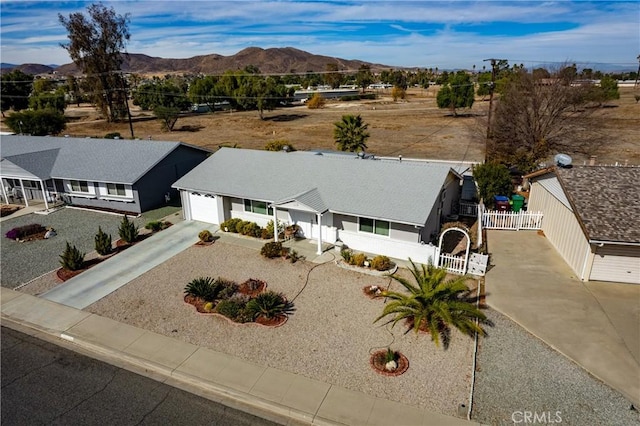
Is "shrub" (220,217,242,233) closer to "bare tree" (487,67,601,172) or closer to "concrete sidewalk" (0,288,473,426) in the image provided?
"concrete sidewalk" (0,288,473,426)

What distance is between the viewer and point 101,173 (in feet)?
Answer: 88.7

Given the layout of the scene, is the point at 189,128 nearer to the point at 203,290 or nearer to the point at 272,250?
Answer: the point at 272,250

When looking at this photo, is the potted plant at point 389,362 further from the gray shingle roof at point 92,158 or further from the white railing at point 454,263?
the gray shingle roof at point 92,158

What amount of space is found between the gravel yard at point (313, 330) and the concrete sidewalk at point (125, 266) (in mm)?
669

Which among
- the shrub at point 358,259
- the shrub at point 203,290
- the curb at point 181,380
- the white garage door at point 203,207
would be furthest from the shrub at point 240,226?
the curb at point 181,380

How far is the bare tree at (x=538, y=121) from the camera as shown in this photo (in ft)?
106

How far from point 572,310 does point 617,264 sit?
359cm

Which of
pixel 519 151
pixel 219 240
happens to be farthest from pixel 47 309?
pixel 519 151

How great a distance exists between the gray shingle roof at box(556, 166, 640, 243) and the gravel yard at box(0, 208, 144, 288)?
24046 millimetres

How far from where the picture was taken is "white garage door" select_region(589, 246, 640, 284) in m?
16.2

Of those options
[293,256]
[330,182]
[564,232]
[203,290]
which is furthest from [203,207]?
[564,232]

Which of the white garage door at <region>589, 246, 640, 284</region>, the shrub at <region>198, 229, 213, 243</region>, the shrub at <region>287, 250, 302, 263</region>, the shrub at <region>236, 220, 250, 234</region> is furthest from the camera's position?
the shrub at <region>236, 220, 250, 234</region>

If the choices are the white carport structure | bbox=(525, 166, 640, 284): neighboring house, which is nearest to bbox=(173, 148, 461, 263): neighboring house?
bbox=(525, 166, 640, 284): neighboring house

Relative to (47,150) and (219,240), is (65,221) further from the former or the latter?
(219,240)
